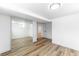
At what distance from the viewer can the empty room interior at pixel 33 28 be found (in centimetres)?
271

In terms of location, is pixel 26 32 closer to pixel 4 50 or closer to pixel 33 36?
pixel 33 36

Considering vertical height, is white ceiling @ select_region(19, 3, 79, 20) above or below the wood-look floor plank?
above

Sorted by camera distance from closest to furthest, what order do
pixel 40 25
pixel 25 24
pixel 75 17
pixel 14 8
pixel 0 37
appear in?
pixel 14 8 < pixel 0 37 < pixel 75 17 < pixel 25 24 < pixel 40 25

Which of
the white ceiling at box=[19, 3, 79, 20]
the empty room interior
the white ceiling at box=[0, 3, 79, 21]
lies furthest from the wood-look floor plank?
the white ceiling at box=[19, 3, 79, 20]

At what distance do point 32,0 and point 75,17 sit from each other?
289 cm

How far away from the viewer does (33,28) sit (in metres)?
5.34

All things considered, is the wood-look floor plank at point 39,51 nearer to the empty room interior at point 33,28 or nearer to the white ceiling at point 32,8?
the empty room interior at point 33,28

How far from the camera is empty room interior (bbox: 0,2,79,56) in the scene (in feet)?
8.89

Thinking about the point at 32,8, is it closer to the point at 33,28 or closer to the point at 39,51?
the point at 39,51

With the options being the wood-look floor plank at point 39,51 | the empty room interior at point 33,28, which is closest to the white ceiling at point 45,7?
the empty room interior at point 33,28

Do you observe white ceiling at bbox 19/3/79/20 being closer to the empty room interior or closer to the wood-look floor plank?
the empty room interior

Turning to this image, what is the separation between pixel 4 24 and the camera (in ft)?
10.6

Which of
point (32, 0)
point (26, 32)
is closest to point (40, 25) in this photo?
point (26, 32)

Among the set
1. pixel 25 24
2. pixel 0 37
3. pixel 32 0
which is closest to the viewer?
pixel 32 0
